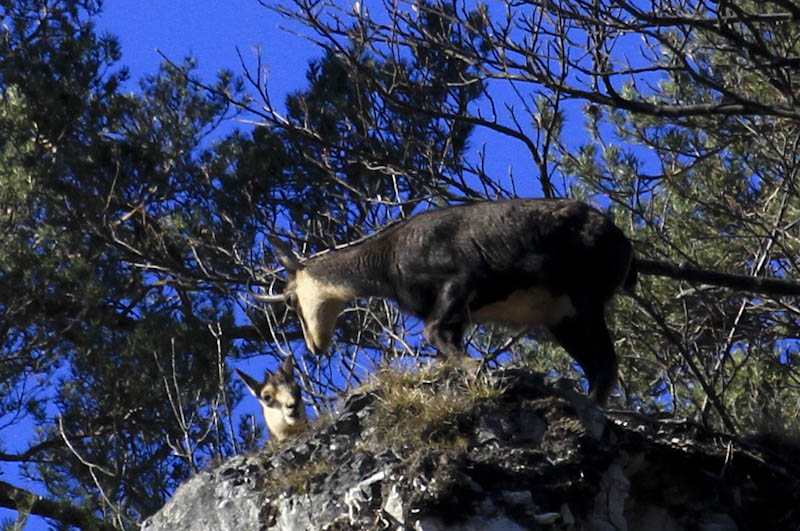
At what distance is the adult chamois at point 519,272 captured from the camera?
28.8 ft

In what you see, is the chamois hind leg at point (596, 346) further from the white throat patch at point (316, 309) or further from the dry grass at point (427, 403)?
the white throat patch at point (316, 309)

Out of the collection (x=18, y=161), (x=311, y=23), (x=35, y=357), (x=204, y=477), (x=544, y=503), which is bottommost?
(x=544, y=503)

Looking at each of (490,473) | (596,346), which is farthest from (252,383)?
(490,473)

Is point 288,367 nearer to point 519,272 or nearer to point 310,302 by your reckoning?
point 310,302

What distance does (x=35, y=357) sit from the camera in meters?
13.6

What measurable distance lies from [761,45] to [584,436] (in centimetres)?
262

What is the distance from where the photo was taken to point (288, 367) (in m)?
9.12

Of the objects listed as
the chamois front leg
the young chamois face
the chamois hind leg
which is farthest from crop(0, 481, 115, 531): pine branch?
the chamois hind leg

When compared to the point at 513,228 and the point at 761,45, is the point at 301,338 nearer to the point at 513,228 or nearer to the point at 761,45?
the point at 513,228

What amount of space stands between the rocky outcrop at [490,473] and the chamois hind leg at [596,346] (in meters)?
0.74

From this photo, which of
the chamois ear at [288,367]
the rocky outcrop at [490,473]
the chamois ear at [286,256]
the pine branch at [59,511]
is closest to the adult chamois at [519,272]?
the chamois ear at [288,367]

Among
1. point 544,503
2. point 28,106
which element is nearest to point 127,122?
point 28,106

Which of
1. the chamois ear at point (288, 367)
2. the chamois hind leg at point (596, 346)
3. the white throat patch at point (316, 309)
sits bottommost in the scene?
the chamois hind leg at point (596, 346)

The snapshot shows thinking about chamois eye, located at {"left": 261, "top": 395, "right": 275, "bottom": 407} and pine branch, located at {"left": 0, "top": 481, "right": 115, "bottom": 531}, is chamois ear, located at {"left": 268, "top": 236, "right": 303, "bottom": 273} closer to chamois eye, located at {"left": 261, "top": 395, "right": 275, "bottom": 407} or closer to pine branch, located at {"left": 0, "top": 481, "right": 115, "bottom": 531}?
chamois eye, located at {"left": 261, "top": 395, "right": 275, "bottom": 407}
